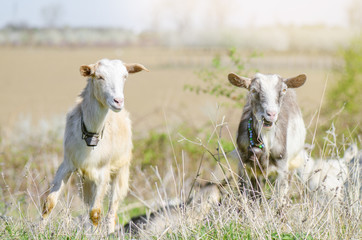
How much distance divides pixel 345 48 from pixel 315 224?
343 inches

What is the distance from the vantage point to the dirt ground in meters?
15.5

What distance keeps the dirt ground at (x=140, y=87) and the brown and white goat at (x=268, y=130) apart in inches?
176

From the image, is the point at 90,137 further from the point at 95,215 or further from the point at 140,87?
the point at 140,87

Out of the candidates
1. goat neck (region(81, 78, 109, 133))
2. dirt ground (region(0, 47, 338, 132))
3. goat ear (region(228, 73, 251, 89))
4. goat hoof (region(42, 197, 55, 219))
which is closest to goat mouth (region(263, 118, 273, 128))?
goat ear (region(228, 73, 251, 89))

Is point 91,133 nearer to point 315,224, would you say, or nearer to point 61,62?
point 315,224

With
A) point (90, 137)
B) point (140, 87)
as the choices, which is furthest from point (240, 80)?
point (140, 87)

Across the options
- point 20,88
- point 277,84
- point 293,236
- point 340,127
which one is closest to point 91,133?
point 277,84

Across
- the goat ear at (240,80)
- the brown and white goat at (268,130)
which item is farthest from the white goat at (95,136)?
the brown and white goat at (268,130)

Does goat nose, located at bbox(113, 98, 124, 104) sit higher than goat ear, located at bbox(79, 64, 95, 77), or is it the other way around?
goat ear, located at bbox(79, 64, 95, 77)

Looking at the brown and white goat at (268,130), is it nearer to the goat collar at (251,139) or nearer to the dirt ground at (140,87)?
the goat collar at (251,139)

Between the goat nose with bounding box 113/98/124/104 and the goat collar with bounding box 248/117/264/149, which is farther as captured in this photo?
the goat collar with bounding box 248/117/264/149

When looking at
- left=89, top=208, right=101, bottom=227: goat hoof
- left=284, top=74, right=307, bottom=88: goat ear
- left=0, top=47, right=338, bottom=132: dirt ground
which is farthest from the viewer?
left=0, top=47, right=338, bottom=132: dirt ground

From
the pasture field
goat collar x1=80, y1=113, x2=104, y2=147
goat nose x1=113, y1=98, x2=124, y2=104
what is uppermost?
goat nose x1=113, y1=98, x2=124, y2=104

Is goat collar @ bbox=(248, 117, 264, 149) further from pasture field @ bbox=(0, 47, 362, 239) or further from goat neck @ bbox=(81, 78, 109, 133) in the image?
goat neck @ bbox=(81, 78, 109, 133)
